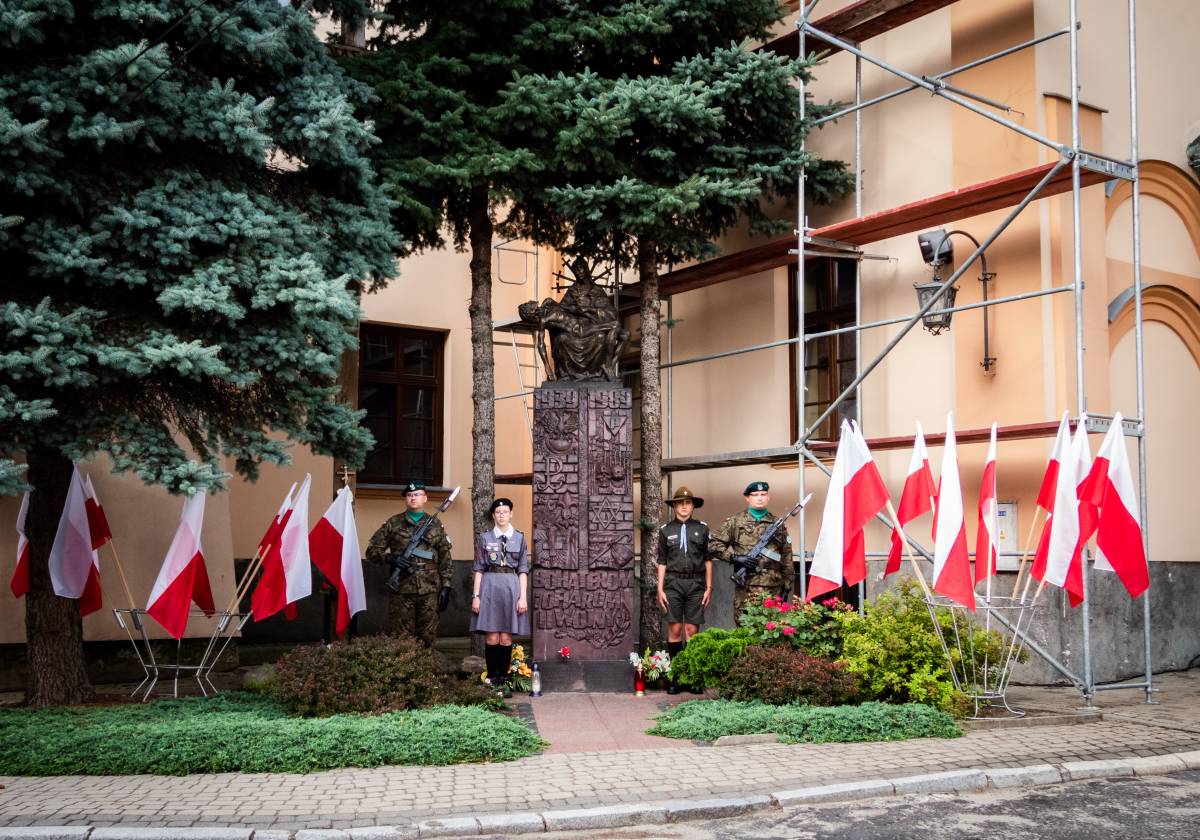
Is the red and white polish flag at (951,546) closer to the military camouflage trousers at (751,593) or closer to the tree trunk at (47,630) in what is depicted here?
the military camouflage trousers at (751,593)

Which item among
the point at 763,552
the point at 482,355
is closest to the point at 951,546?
the point at 763,552

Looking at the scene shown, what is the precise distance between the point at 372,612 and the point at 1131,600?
1044cm

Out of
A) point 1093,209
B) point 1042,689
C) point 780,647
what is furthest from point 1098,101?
point 780,647

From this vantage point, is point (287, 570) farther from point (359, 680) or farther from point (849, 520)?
point (849, 520)

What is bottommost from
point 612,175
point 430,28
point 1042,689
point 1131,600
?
point 1042,689

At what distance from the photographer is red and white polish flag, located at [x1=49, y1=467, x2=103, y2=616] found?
10344mm

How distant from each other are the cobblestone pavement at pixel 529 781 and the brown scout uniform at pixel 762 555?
3331 mm

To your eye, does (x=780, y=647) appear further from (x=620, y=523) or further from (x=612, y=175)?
(x=612, y=175)

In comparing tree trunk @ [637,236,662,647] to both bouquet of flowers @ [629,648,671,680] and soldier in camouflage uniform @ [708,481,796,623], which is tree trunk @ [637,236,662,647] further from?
bouquet of flowers @ [629,648,671,680]

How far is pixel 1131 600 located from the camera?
40.1 feet

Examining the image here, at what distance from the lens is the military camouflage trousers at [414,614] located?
1215cm

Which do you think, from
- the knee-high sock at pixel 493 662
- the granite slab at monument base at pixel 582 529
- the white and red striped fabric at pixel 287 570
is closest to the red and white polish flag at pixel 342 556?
the white and red striped fabric at pixel 287 570

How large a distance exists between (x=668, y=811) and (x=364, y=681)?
3.49 metres

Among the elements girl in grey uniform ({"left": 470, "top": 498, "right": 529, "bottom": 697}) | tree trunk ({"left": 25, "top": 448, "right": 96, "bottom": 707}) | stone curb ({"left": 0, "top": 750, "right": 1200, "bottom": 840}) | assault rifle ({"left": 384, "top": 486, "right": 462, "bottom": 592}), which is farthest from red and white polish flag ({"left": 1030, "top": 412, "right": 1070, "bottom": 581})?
tree trunk ({"left": 25, "top": 448, "right": 96, "bottom": 707})
